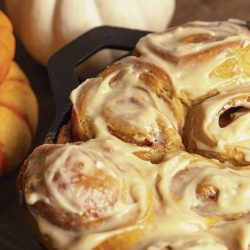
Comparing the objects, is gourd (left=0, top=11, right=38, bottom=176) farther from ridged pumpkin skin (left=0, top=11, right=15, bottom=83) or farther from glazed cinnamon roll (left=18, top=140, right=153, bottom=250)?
glazed cinnamon roll (left=18, top=140, right=153, bottom=250)

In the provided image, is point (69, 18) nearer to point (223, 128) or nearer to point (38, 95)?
point (38, 95)

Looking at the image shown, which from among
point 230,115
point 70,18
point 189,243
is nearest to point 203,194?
point 189,243

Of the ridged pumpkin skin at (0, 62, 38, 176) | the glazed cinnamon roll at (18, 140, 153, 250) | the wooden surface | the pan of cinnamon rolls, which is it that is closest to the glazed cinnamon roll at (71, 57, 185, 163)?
the pan of cinnamon rolls

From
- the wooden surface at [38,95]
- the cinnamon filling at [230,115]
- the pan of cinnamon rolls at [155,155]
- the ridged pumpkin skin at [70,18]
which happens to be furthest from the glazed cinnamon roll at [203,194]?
the ridged pumpkin skin at [70,18]

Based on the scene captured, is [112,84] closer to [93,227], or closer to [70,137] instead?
[70,137]

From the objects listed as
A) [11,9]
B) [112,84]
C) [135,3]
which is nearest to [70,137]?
[112,84]

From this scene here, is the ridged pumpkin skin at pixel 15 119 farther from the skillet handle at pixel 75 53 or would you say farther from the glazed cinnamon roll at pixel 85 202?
the glazed cinnamon roll at pixel 85 202

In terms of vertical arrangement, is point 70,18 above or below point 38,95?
above
